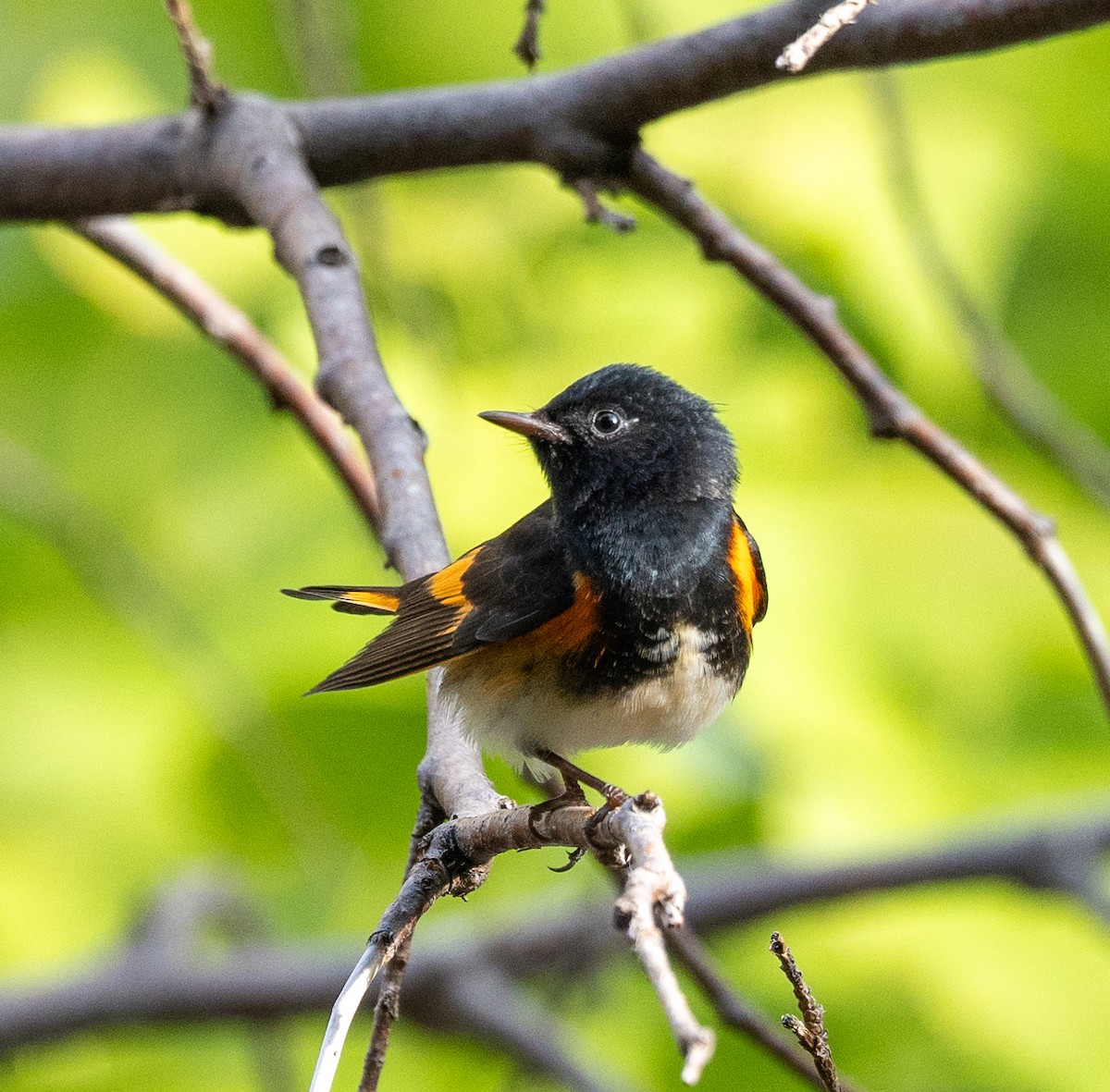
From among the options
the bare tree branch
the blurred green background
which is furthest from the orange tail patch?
the bare tree branch

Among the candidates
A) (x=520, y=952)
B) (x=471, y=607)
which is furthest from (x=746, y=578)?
(x=520, y=952)

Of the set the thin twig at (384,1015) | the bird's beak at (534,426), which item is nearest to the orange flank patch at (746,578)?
the bird's beak at (534,426)

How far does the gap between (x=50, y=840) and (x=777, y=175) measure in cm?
379

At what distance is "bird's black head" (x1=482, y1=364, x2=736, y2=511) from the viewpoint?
2969 millimetres

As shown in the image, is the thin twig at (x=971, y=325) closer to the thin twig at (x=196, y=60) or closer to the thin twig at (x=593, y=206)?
the thin twig at (x=593, y=206)

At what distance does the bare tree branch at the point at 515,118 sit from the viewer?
99.3 inches

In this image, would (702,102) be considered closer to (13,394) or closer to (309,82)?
(309,82)

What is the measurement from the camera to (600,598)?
2684 mm

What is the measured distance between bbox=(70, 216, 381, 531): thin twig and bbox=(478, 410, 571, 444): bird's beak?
1.21ft

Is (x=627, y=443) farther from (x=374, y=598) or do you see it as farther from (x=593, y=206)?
(x=374, y=598)

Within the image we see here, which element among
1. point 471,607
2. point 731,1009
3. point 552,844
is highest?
point 471,607

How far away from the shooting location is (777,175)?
16.1 ft

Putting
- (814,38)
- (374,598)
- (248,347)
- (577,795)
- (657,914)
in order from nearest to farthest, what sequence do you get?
(657,914) → (814,38) → (577,795) → (248,347) → (374,598)

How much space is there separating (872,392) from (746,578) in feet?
1.51
